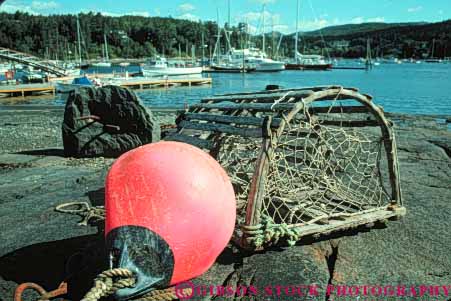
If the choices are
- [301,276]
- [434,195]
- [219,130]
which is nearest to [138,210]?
[301,276]

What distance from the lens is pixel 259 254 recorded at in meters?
4.03

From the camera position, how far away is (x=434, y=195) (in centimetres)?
620

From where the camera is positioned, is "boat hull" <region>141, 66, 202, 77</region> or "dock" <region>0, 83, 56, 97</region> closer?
"dock" <region>0, 83, 56, 97</region>

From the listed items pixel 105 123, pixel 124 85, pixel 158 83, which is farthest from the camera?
pixel 158 83

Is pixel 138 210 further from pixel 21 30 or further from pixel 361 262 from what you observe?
pixel 21 30

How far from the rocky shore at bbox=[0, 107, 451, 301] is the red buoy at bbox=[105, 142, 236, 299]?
0.78 meters

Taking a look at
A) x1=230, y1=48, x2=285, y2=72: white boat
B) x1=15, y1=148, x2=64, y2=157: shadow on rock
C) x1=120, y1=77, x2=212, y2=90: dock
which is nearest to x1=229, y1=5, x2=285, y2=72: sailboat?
x1=230, y1=48, x2=285, y2=72: white boat

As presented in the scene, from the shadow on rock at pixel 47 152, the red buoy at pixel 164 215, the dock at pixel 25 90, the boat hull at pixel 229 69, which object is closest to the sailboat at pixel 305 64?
the boat hull at pixel 229 69

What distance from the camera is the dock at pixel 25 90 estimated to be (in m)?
36.0

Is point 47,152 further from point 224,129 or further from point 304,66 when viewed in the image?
point 304,66

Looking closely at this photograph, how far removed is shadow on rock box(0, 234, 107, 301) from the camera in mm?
3437

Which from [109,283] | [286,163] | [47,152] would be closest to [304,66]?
[47,152]

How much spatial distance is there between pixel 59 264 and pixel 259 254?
1.90 m

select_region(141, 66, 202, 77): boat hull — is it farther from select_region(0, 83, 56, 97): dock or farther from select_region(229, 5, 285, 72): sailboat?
select_region(229, 5, 285, 72): sailboat
